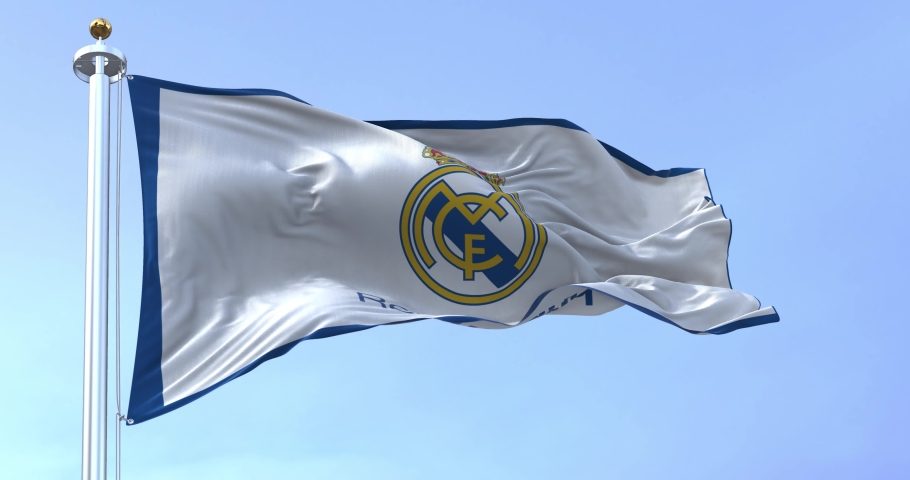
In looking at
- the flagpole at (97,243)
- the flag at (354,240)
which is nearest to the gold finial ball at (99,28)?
the flagpole at (97,243)

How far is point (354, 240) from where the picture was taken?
30.4ft

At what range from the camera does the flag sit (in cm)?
833

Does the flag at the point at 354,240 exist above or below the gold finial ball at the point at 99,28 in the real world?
below

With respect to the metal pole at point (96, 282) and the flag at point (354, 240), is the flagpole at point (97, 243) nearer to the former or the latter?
the metal pole at point (96, 282)

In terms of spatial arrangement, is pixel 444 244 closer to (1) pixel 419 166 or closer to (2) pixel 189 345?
(1) pixel 419 166

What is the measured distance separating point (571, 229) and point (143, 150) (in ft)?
13.2

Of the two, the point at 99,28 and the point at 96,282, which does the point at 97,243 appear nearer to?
the point at 96,282

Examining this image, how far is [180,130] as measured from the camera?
29.8ft

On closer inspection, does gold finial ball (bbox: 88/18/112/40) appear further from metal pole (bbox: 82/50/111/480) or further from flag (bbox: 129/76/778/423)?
flag (bbox: 129/76/778/423)

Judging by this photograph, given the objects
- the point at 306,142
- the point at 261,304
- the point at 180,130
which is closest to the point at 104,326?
the point at 261,304

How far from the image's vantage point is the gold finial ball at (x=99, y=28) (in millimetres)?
8211

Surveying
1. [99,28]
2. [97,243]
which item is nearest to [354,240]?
[97,243]

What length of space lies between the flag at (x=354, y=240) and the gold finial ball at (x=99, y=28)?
2.48 ft

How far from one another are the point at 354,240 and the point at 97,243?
229cm
